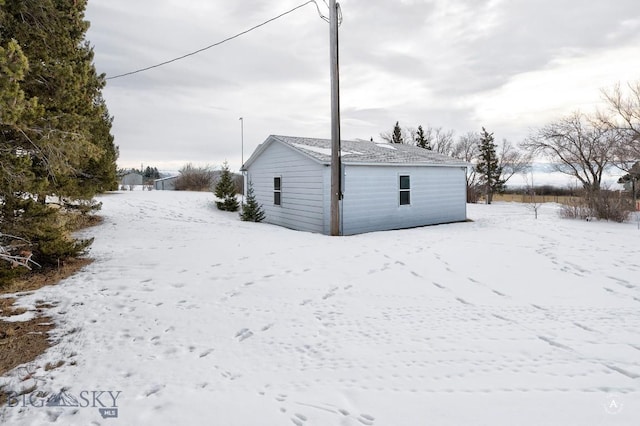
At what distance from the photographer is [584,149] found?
77.2 ft

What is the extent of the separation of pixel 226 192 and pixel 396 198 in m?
8.35

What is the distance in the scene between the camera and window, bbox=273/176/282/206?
43.9 feet

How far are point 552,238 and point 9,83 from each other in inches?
449

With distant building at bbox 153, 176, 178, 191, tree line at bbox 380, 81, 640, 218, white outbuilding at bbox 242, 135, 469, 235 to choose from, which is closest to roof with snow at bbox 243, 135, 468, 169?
white outbuilding at bbox 242, 135, 469, 235

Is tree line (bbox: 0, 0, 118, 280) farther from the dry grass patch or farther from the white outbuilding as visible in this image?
the white outbuilding

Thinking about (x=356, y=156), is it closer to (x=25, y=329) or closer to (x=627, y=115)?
(x=25, y=329)

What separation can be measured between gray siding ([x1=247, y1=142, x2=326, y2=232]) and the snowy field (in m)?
4.09

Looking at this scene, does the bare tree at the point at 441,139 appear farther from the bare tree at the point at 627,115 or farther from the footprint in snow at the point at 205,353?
the footprint in snow at the point at 205,353

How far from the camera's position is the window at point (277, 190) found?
13380 mm

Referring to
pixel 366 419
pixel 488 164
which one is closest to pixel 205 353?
pixel 366 419

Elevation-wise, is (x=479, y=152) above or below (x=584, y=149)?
above

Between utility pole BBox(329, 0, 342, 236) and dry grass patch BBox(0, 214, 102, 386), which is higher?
utility pole BBox(329, 0, 342, 236)

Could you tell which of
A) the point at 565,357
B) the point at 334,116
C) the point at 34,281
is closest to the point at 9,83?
the point at 34,281

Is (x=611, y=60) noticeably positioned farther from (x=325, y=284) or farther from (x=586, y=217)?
(x=325, y=284)
